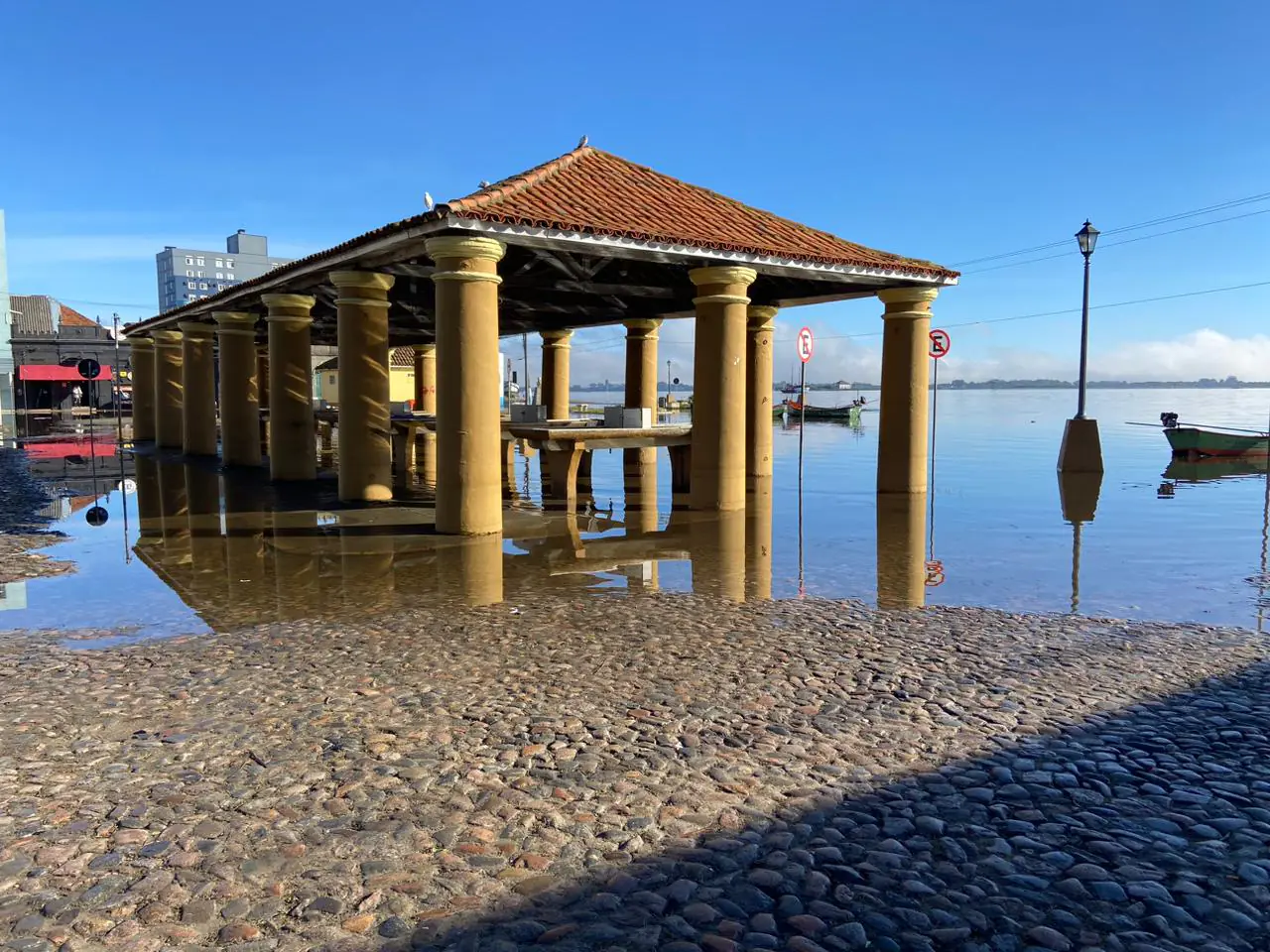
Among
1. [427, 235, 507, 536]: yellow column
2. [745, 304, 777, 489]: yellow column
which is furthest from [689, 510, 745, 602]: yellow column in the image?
[745, 304, 777, 489]: yellow column

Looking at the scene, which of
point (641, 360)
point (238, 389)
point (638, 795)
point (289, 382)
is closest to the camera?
point (638, 795)

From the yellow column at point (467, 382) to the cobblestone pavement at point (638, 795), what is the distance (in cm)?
574

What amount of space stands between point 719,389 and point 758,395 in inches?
220

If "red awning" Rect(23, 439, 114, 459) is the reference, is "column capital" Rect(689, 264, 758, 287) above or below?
above

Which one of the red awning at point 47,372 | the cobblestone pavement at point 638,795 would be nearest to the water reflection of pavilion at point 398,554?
the cobblestone pavement at point 638,795

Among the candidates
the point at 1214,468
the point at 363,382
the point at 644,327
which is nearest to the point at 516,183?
the point at 363,382

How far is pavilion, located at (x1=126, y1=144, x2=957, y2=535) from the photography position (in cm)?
1249

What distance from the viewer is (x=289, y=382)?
1936 cm

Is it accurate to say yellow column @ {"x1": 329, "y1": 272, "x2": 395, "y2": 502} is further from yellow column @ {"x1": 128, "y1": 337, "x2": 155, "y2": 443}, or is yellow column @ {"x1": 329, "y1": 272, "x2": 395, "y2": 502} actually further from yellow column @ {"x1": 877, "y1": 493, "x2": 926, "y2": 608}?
yellow column @ {"x1": 128, "y1": 337, "x2": 155, "y2": 443}

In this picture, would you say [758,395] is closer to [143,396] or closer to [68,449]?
[143,396]

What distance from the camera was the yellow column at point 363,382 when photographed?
51.6 ft

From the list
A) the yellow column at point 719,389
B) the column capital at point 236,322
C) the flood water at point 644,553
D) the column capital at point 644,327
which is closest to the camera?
the flood water at point 644,553

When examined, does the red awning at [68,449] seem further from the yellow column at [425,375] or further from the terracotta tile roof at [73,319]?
the terracotta tile roof at [73,319]

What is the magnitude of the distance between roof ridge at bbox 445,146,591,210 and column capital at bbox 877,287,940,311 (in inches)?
253
